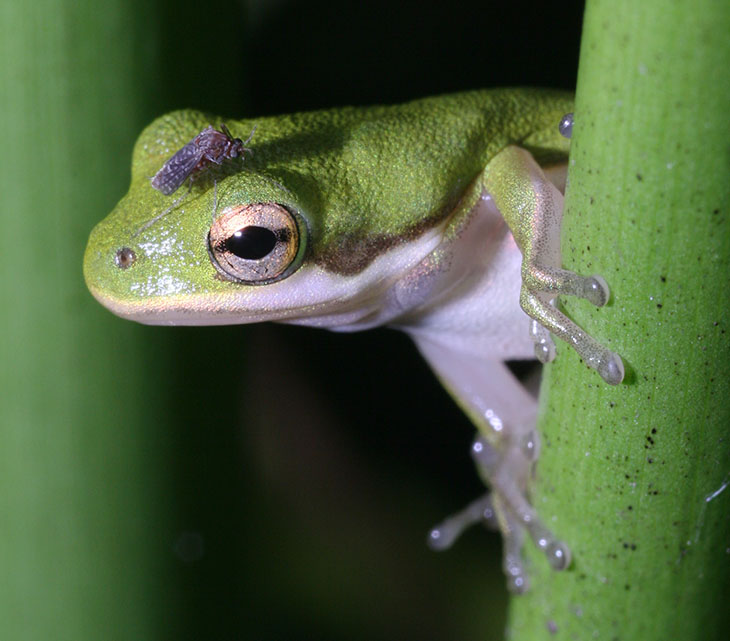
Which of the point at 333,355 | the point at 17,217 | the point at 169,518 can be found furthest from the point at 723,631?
the point at 333,355

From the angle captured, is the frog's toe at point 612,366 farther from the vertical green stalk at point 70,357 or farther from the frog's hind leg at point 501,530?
the vertical green stalk at point 70,357

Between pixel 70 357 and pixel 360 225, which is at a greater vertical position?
pixel 360 225

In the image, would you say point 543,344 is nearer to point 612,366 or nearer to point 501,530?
point 612,366

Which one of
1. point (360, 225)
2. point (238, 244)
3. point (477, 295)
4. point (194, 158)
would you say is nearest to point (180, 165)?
point (194, 158)

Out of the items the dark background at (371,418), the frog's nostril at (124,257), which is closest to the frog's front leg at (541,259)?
the frog's nostril at (124,257)

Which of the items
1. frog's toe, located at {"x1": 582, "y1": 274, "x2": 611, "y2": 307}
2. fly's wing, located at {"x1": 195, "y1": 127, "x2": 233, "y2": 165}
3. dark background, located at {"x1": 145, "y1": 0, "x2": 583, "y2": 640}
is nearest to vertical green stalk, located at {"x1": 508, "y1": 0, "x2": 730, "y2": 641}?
frog's toe, located at {"x1": 582, "y1": 274, "x2": 611, "y2": 307}

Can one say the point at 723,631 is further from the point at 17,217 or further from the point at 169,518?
the point at 17,217

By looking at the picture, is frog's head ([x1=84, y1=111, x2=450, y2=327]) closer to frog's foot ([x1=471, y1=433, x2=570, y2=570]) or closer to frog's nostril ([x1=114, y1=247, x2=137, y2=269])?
frog's nostril ([x1=114, y1=247, x2=137, y2=269])
